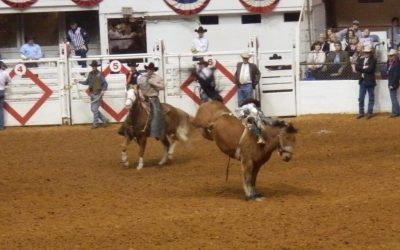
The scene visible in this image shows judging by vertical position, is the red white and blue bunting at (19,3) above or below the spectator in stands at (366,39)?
above

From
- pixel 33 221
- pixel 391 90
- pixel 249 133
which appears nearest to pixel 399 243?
pixel 249 133

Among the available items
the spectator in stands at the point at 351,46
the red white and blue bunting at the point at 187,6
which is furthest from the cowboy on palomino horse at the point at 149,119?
the red white and blue bunting at the point at 187,6

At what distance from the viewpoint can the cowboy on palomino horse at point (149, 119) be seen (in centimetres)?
1828

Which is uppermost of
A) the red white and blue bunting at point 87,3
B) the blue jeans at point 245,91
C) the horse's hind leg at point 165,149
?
the red white and blue bunting at point 87,3

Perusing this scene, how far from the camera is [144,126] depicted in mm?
18328

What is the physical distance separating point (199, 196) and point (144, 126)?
355cm

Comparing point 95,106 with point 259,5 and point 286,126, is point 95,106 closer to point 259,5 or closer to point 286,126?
point 259,5

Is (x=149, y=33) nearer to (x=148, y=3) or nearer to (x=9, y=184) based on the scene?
(x=148, y=3)

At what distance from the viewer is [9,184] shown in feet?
55.7

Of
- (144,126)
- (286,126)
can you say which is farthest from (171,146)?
(286,126)

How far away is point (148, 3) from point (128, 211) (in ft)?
49.9

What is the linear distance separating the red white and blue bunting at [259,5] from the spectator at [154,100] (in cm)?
994

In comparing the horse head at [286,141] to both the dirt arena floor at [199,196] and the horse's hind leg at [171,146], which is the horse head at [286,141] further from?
the horse's hind leg at [171,146]

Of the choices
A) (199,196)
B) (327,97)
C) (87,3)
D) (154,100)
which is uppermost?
(87,3)
